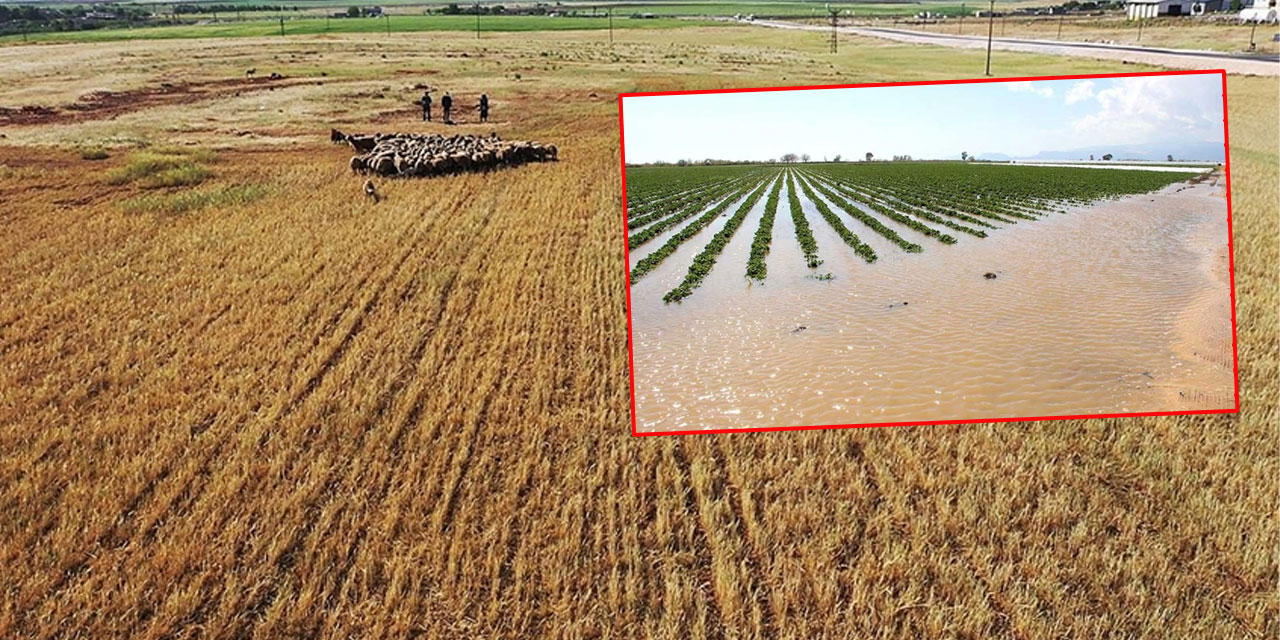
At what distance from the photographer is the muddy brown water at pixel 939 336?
12.6 feet

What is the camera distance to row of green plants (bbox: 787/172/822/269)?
13.7 feet

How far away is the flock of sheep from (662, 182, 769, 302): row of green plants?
24.1 m

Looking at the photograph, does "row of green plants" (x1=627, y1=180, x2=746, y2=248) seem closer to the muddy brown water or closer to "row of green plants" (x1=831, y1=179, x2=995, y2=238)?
the muddy brown water

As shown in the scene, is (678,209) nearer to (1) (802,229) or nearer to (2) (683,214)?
(2) (683,214)

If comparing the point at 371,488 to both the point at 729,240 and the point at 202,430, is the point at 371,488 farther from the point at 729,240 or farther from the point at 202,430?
the point at 729,240

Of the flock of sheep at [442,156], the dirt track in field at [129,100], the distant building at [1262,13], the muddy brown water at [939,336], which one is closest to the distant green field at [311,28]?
the dirt track in field at [129,100]

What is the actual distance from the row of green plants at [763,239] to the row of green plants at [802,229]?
0.27 feet

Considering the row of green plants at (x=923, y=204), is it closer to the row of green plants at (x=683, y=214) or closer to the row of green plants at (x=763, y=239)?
the row of green plants at (x=763, y=239)

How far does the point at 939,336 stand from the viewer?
4.00 m

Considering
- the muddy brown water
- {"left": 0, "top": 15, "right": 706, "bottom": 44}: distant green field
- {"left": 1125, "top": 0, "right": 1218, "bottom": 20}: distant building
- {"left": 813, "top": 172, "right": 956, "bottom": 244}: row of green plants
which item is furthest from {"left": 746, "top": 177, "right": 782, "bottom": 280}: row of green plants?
{"left": 1125, "top": 0, "right": 1218, "bottom": 20}: distant building

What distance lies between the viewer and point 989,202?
4.68m

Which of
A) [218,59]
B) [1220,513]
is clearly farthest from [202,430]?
[218,59]

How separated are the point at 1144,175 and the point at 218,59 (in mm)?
86195

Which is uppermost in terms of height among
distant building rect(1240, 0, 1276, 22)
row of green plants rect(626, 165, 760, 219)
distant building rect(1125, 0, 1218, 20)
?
distant building rect(1125, 0, 1218, 20)
